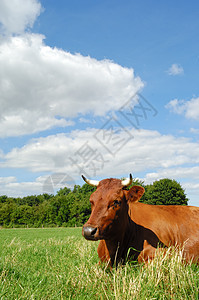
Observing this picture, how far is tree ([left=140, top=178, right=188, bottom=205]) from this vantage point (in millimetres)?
55375

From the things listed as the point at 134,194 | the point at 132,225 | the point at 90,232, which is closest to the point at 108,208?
the point at 90,232

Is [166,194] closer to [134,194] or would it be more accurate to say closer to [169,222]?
[169,222]

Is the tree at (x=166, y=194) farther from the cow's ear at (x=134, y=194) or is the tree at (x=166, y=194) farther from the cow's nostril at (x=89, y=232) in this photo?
the cow's nostril at (x=89, y=232)

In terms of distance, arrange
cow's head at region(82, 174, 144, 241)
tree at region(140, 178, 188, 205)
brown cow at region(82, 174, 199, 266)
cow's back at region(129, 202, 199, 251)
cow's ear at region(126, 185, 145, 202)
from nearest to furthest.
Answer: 1. cow's head at region(82, 174, 144, 241)
2. brown cow at region(82, 174, 199, 266)
3. cow's ear at region(126, 185, 145, 202)
4. cow's back at region(129, 202, 199, 251)
5. tree at region(140, 178, 188, 205)

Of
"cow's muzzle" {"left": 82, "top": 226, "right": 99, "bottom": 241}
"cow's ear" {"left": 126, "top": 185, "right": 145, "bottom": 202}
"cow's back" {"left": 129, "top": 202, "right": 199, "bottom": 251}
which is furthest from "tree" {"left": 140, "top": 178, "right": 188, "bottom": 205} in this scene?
"cow's muzzle" {"left": 82, "top": 226, "right": 99, "bottom": 241}

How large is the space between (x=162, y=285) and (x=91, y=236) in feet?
4.54

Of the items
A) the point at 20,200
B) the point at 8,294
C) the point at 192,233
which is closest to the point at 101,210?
the point at 8,294

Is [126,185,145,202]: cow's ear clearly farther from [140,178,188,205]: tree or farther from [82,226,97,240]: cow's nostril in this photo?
[140,178,188,205]: tree

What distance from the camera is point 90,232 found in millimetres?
4809

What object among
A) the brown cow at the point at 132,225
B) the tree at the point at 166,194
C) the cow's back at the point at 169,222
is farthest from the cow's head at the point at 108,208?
the tree at the point at 166,194

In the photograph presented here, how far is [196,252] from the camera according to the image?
21.0 feet

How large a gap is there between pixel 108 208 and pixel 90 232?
71 centimetres

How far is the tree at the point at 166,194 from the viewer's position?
55.4 metres

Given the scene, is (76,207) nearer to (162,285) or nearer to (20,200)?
(20,200)
